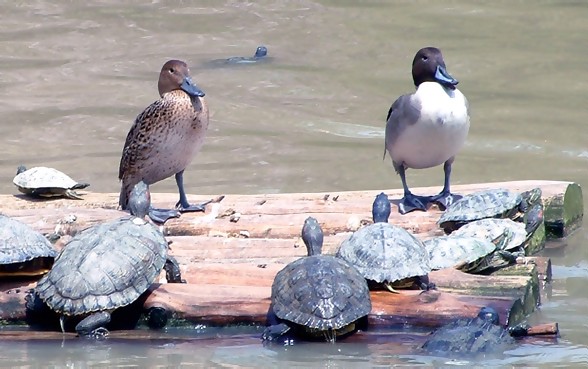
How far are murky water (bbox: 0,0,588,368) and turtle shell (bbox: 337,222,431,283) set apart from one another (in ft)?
1.68

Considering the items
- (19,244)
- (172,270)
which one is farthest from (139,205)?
(19,244)

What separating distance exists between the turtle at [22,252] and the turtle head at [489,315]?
2374 millimetres

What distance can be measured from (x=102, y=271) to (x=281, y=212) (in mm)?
1987

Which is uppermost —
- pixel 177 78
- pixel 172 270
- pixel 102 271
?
pixel 177 78

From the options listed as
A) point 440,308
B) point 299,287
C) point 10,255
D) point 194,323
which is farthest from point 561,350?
point 10,255

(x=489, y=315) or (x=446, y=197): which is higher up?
(x=446, y=197)

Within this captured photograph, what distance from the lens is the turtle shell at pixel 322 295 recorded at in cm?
609

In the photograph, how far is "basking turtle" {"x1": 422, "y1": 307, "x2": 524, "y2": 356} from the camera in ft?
19.3

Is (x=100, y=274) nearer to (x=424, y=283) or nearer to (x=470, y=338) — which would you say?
(x=424, y=283)

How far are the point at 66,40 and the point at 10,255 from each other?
9491 millimetres

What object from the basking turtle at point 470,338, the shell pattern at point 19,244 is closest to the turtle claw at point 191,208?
the shell pattern at point 19,244

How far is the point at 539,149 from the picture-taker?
36.5ft

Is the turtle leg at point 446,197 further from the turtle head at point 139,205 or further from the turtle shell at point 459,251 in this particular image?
the turtle head at point 139,205

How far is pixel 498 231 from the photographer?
731cm
